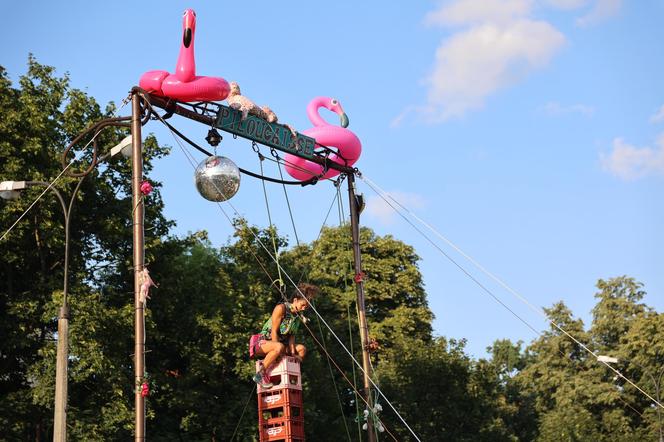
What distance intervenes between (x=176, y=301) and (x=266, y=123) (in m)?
13.9

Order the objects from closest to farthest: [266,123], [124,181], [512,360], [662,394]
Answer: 1. [266,123]
2. [124,181]
3. [662,394]
4. [512,360]

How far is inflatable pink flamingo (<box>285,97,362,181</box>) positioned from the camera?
17.5m

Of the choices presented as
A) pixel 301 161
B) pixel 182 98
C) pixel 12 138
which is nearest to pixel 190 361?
pixel 12 138

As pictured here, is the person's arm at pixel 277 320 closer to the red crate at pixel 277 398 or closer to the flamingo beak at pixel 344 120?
the red crate at pixel 277 398

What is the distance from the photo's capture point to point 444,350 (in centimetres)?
3891

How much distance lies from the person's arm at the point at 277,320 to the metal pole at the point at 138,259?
88.5 inches

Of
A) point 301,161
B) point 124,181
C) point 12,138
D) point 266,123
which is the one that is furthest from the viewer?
point 124,181

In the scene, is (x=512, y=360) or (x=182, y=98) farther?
(x=512, y=360)

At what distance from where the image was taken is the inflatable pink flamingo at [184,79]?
14.3 metres

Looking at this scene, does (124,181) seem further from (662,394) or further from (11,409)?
(662,394)

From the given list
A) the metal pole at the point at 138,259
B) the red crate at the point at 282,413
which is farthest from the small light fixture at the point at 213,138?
the red crate at the point at 282,413

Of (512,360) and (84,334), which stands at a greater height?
(512,360)

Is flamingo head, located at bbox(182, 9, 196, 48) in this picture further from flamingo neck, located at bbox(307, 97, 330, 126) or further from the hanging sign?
flamingo neck, located at bbox(307, 97, 330, 126)

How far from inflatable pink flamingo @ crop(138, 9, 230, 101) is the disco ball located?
1.06m
